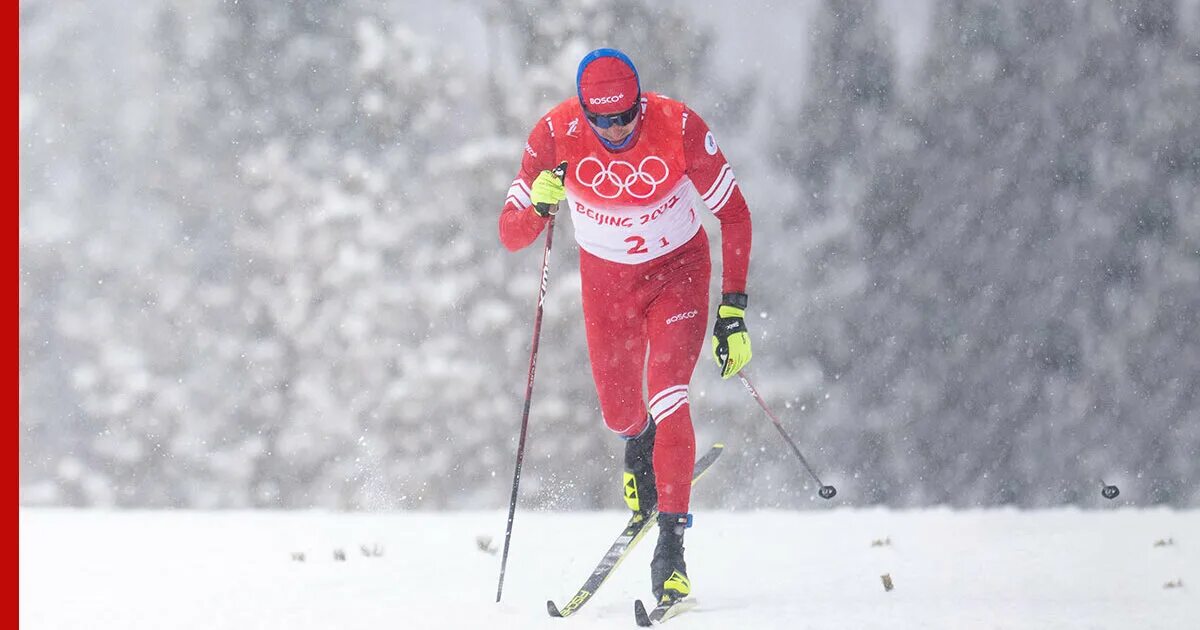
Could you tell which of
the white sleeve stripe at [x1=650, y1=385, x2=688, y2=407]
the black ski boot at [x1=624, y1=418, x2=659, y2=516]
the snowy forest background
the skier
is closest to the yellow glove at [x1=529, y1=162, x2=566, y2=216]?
the skier

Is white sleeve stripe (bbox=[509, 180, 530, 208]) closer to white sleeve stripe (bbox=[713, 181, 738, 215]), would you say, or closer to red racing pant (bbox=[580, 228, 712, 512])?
red racing pant (bbox=[580, 228, 712, 512])

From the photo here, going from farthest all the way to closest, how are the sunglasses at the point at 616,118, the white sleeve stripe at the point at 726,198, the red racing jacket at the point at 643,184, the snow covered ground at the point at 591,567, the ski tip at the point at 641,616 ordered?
the white sleeve stripe at the point at 726,198
the red racing jacket at the point at 643,184
the sunglasses at the point at 616,118
the snow covered ground at the point at 591,567
the ski tip at the point at 641,616

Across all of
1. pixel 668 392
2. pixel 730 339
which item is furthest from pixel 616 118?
pixel 668 392

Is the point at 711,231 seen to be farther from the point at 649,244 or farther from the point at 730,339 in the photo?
the point at 730,339

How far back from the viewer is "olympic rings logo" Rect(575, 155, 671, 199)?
5.61 meters

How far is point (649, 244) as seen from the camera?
19.5 ft

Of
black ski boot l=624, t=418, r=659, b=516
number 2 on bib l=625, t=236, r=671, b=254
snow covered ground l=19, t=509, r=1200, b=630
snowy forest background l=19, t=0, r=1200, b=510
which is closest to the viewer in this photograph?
snow covered ground l=19, t=509, r=1200, b=630

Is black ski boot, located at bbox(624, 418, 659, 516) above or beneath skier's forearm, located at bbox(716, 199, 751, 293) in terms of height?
beneath

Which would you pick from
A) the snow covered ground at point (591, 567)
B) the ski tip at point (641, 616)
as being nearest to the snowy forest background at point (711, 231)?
the snow covered ground at point (591, 567)

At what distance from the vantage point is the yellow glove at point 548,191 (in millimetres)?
5453

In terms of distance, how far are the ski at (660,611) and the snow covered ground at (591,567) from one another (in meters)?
0.09

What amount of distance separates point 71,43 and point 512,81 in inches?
271

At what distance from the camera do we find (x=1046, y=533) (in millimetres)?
7578

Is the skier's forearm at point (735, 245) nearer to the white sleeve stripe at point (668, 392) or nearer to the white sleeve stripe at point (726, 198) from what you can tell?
the white sleeve stripe at point (726, 198)
